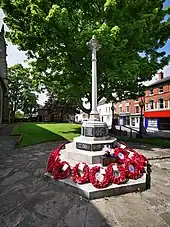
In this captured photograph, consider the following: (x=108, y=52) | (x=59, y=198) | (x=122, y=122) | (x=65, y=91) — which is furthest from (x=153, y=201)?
(x=122, y=122)

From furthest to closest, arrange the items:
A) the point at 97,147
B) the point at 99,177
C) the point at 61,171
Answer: the point at 97,147 → the point at 61,171 → the point at 99,177

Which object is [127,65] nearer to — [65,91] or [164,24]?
[164,24]

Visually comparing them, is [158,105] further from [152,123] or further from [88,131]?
[88,131]

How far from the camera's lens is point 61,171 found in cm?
593

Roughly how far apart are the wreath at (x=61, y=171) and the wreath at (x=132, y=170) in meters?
1.84

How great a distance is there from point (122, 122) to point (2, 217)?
43.6m

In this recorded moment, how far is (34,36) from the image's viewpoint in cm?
1103

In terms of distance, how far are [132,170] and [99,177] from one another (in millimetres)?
1128

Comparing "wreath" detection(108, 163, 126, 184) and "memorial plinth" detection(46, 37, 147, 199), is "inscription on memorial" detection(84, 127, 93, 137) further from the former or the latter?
"wreath" detection(108, 163, 126, 184)

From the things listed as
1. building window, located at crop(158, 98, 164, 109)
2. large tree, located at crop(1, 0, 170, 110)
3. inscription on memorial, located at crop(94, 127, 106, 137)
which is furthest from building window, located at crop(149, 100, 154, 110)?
inscription on memorial, located at crop(94, 127, 106, 137)

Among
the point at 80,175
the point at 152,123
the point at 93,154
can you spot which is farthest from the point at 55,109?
the point at 80,175

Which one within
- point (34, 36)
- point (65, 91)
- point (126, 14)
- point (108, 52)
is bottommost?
point (65, 91)

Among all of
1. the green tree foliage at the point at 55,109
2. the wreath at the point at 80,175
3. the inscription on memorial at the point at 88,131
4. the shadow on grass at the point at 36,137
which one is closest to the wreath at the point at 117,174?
the wreath at the point at 80,175

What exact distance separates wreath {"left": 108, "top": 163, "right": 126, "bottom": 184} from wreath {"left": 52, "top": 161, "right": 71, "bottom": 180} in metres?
1.34
